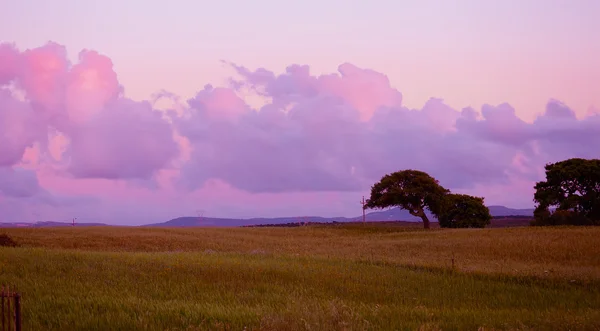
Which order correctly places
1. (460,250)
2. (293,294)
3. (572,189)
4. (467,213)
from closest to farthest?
1. (293,294)
2. (460,250)
3. (572,189)
4. (467,213)

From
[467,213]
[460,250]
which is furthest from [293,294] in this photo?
[467,213]

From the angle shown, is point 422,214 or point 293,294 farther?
point 422,214

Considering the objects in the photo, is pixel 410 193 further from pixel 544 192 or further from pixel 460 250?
pixel 460 250

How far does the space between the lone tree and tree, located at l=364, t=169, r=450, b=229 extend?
524 inches

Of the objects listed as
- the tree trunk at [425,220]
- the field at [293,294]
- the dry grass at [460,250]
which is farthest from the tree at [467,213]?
the field at [293,294]

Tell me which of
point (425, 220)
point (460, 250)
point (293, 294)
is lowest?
point (460, 250)

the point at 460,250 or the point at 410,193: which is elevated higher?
the point at 410,193

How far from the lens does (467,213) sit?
9106 cm

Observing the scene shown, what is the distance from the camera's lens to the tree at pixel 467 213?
90.5 m

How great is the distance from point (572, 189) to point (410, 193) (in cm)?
2157

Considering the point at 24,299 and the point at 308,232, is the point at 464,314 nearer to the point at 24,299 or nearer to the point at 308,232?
the point at 24,299

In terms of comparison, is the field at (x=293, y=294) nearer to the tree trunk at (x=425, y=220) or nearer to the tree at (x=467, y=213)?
the tree trunk at (x=425, y=220)

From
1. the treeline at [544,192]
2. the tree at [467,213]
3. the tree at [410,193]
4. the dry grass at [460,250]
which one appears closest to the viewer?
the dry grass at [460,250]

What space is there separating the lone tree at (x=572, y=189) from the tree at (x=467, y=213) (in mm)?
18158
